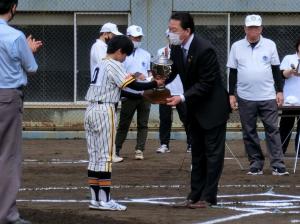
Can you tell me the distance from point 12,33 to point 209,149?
107 inches

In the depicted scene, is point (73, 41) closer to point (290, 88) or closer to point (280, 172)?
point (290, 88)

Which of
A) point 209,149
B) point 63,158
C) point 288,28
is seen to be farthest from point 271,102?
point 288,28

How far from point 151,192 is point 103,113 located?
1837 mm

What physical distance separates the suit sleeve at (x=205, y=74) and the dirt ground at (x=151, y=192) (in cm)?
128

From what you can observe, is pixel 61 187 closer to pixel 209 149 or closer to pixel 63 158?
pixel 209 149

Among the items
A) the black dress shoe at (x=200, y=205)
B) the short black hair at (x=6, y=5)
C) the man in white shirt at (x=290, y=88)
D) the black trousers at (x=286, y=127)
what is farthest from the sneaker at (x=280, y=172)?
the short black hair at (x=6, y=5)

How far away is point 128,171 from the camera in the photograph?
13641mm

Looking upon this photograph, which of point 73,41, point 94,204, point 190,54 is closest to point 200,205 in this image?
point 94,204

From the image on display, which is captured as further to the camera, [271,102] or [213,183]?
[271,102]

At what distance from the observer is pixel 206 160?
1034cm

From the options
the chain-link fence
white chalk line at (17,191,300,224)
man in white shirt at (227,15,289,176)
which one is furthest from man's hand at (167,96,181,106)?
the chain-link fence

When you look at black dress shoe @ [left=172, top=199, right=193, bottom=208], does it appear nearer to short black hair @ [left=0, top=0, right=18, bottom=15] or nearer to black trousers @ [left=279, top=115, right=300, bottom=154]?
short black hair @ [left=0, top=0, right=18, bottom=15]

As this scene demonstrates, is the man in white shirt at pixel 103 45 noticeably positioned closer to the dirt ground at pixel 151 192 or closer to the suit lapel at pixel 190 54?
the dirt ground at pixel 151 192

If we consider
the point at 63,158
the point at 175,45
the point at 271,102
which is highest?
the point at 175,45
